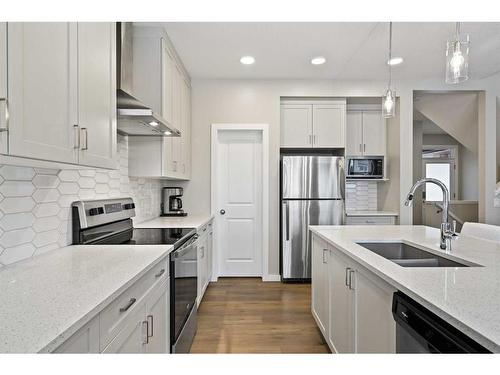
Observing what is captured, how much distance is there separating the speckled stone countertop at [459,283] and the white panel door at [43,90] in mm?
1343

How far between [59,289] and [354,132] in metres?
3.95

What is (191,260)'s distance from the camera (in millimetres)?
2238

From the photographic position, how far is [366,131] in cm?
410

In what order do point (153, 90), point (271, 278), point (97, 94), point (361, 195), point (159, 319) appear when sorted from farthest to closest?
1. point (361, 195)
2. point (271, 278)
3. point (153, 90)
4. point (159, 319)
5. point (97, 94)

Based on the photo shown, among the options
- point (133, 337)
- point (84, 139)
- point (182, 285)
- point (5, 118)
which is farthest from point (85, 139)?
point (182, 285)

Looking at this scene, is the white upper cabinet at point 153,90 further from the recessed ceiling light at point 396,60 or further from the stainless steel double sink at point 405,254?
the recessed ceiling light at point 396,60

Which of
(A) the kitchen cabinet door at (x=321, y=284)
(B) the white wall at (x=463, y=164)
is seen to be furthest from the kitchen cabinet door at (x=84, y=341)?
(B) the white wall at (x=463, y=164)

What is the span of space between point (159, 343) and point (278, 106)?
10.0 ft

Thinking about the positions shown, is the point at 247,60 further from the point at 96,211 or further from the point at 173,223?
the point at 96,211

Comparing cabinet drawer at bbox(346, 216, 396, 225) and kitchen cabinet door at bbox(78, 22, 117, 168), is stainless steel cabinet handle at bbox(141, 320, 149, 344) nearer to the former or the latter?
kitchen cabinet door at bbox(78, 22, 117, 168)

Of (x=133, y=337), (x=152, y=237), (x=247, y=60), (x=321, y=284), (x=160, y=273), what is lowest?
(x=321, y=284)

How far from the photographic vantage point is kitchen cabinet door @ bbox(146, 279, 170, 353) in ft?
4.49

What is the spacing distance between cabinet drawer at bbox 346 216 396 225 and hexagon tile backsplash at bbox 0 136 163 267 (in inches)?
116

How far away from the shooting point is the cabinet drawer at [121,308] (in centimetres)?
92
